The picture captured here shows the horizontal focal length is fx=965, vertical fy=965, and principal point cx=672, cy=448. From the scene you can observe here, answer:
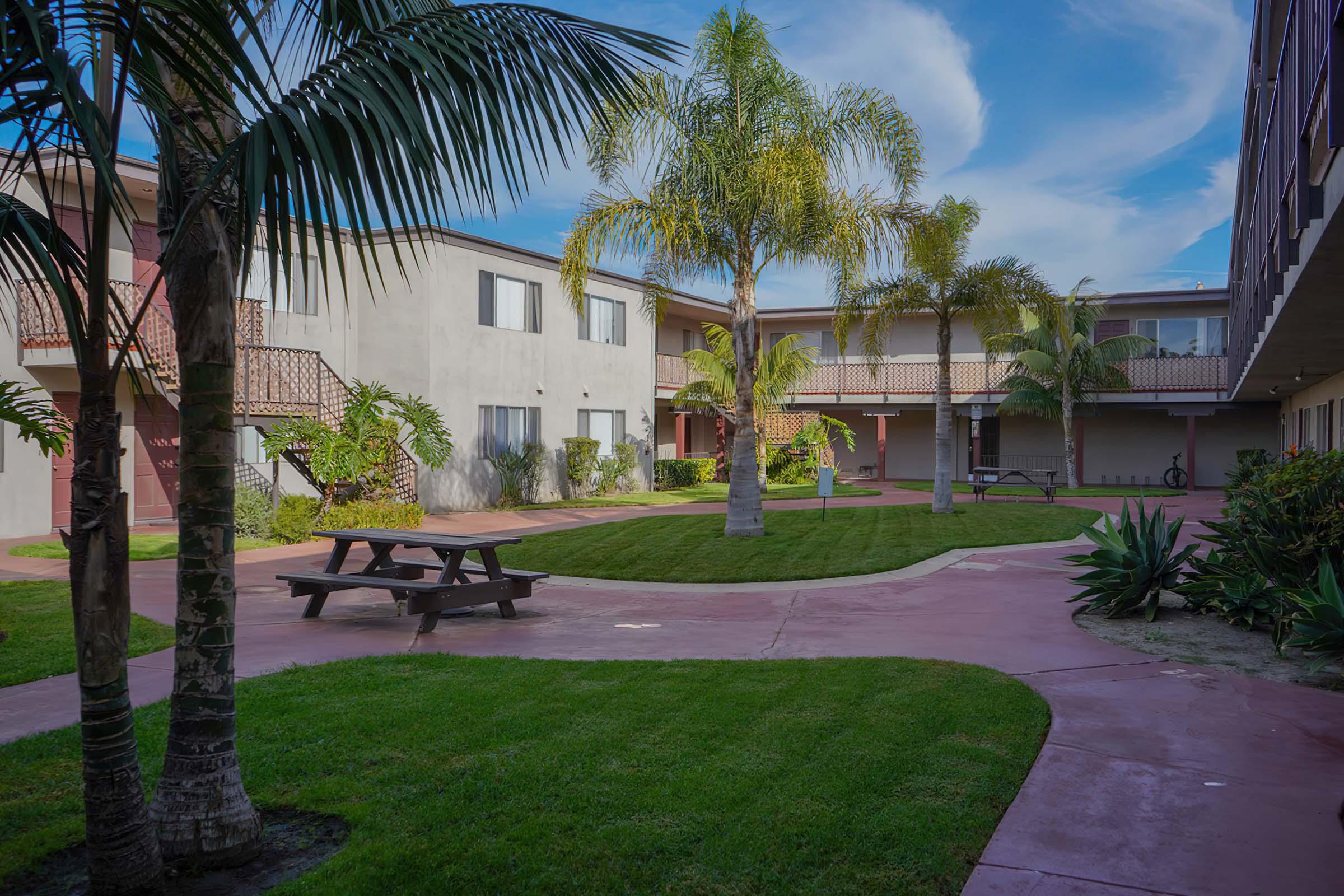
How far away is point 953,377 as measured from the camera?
32781mm

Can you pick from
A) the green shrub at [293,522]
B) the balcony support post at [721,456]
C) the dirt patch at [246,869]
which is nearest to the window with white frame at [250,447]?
the green shrub at [293,522]

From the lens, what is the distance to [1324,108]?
5590mm

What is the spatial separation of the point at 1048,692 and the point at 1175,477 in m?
28.5

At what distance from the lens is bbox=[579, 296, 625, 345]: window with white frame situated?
26.8 meters

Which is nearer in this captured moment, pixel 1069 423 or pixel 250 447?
pixel 250 447

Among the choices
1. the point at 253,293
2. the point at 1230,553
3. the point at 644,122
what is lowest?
the point at 1230,553

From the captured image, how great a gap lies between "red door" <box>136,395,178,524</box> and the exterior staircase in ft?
2.07

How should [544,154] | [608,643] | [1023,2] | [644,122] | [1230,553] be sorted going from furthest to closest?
[1023,2], [644,122], [1230,553], [608,643], [544,154]

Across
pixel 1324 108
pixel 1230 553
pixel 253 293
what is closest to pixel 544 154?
pixel 1324 108

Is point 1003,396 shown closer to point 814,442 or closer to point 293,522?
point 814,442

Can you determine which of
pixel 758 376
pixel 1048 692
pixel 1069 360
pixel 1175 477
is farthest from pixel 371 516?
pixel 1175 477

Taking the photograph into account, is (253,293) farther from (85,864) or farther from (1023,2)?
A: (1023,2)

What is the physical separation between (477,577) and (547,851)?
8.34 m

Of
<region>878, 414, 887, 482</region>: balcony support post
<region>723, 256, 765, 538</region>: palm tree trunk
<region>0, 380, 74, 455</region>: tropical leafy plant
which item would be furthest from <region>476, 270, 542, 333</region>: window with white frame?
<region>0, 380, 74, 455</region>: tropical leafy plant
